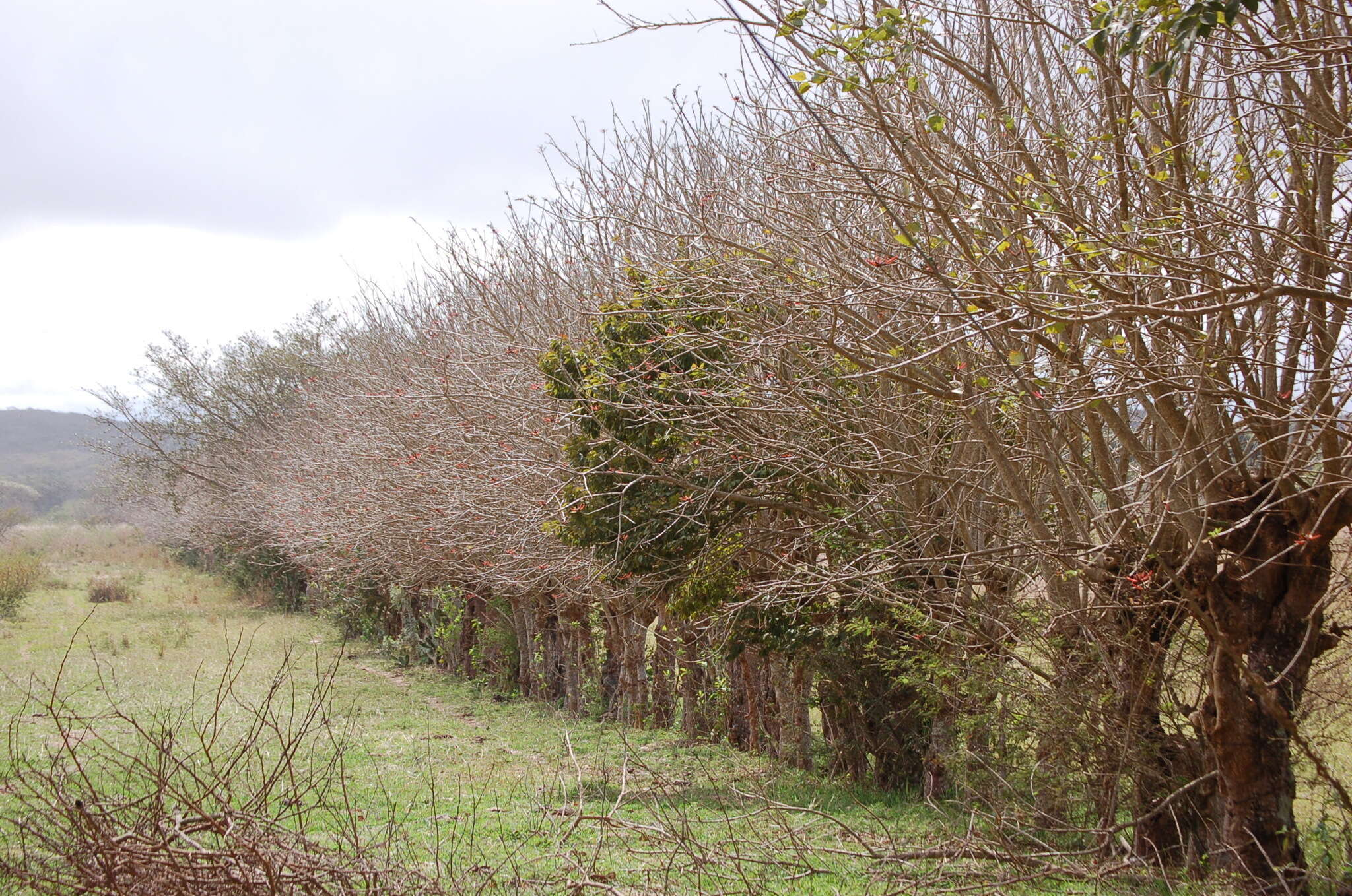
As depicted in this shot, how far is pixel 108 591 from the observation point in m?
33.7

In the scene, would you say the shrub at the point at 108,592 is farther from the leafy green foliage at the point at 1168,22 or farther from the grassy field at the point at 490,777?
the leafy green foliage at the point at 1168,22

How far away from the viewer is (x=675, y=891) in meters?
6.39

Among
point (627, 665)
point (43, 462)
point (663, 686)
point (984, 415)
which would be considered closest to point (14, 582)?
point (627, 665)

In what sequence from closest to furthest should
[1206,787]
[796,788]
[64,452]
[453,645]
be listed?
1. [1206,787]
2. [796,788]
3. [453,645]
4. [64,452]

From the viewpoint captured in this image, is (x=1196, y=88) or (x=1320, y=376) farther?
(x=1196, y=88)

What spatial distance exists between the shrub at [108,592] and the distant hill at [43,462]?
2281 inches

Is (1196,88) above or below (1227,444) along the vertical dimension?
above

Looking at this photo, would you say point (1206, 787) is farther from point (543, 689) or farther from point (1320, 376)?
point (543, 689)

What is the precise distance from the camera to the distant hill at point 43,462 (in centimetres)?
10650

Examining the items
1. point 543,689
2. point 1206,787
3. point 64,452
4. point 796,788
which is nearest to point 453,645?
point 543,689

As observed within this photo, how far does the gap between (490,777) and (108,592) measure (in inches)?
1199

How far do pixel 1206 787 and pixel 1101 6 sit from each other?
550 cm

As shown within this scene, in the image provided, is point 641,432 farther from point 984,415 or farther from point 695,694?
point 695,694

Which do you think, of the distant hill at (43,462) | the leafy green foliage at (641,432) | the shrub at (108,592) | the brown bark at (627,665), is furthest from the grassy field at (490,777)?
the distant hill at (43,462)
